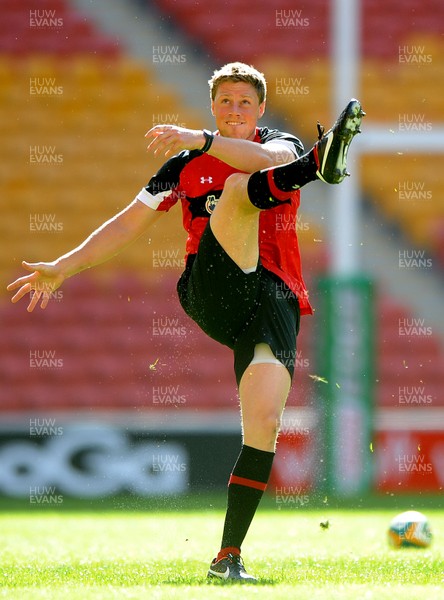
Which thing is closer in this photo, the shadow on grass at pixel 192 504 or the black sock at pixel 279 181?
the black sock at pixel 279 181

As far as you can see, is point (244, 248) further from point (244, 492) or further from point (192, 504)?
point (192, 504)

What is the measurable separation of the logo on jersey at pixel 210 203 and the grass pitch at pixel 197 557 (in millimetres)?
1230

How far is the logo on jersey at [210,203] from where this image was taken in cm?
438

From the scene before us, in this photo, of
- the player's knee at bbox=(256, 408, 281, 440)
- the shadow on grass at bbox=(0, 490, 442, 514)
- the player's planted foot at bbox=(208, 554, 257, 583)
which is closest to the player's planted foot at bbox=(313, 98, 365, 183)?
the player's knee at bbox=(256, 408, 281, 440)

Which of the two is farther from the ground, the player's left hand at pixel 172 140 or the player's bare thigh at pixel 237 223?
the player's left hand at pixel 172 140

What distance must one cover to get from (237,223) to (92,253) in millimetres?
728

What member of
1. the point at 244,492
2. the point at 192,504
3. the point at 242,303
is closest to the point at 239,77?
the point at 242,303

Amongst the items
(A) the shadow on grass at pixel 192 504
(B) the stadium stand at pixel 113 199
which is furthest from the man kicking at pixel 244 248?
(B) the stadium stand at pixel 113 199

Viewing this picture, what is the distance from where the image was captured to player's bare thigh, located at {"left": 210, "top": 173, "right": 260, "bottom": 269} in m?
4.03

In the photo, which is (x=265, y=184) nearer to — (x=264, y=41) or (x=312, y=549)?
(x=312, y=549)

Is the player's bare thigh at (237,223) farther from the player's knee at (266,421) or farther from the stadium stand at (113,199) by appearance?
the stadium stand at (113,199)

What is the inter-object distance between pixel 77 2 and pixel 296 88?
2.10m

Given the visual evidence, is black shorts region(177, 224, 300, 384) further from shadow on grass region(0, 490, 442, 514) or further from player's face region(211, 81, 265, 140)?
shadow on grass region(0, 490, 442, 514)

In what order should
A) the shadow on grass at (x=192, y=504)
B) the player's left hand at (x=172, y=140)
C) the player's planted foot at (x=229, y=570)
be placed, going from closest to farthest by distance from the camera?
the player's left hand at (x=172, y=140), the player's planted foot at (x=229, y=570), the shadow on grass at (x=192, y=504)
